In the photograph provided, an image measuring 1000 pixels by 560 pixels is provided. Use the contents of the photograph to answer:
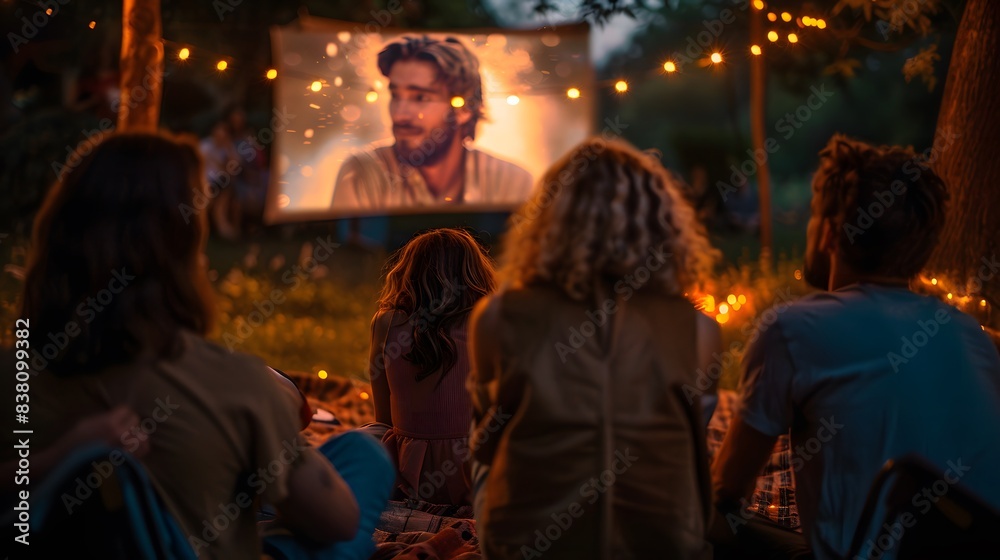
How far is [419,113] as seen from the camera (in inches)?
312

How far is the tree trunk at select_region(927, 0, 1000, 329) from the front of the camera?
4.85 m

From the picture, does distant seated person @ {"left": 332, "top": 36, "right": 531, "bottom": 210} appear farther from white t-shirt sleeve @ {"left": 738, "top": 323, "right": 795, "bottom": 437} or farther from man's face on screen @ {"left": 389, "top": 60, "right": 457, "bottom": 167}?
white t-shirt sleeve @ {"left": 738, "top": 323, "right": 795, "bottom": 437}

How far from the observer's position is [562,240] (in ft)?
7.52

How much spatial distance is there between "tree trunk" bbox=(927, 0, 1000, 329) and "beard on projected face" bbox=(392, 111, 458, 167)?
13.3 ft

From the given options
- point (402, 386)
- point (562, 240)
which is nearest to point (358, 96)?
point (402, 386)

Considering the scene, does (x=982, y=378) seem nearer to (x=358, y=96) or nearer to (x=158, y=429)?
(x=158, y=429)

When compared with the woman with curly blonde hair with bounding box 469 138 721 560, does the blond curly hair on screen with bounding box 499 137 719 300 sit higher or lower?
higher
